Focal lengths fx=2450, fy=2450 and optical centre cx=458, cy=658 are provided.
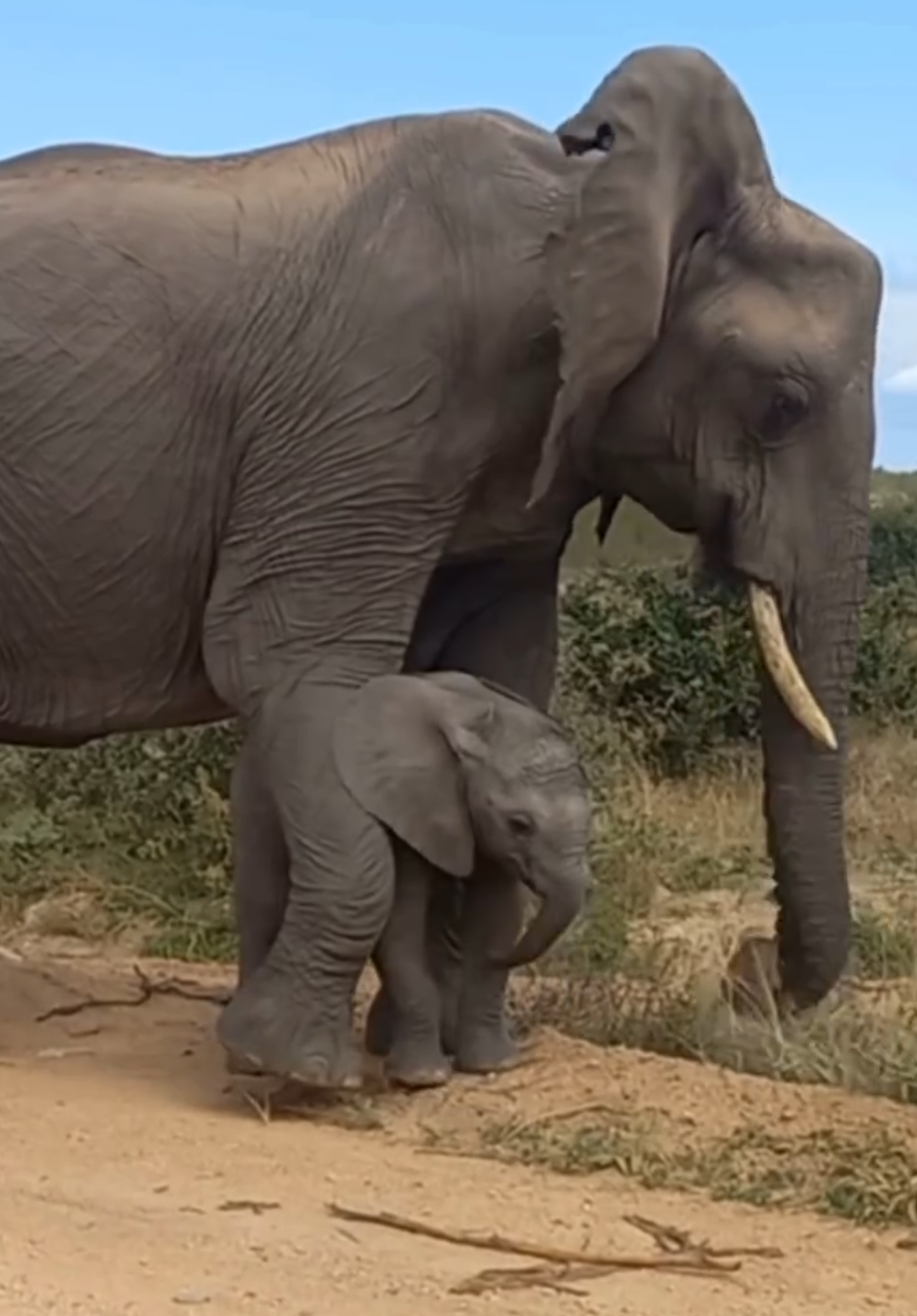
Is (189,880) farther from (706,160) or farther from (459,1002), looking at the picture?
(706,160)

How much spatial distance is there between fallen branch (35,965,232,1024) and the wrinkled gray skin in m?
1.26

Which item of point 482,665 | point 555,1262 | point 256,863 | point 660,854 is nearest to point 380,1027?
point 256,863

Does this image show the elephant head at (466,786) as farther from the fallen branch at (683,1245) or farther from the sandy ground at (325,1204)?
the fallen branch at (683,1245)

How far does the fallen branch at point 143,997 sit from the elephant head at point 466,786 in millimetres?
1648

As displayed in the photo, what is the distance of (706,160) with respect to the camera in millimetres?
5918

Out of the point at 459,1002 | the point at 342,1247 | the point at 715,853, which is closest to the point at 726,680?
the point at 715,853

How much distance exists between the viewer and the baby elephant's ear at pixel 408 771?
5.83 m

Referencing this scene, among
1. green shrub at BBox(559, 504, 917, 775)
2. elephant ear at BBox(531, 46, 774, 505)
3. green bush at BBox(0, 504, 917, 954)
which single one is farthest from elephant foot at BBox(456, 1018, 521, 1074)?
green shrub at BBox(559, 504, 917, 775)

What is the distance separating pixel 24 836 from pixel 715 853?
294 cm

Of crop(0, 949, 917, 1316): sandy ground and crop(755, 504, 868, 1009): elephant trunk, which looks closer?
crop(0, 949, 917, 1316): sandy ground

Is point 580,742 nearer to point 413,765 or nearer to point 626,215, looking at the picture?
point 413,765

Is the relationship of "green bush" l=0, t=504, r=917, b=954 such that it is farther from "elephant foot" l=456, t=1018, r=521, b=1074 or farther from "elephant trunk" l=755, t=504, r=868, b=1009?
"elephant foot" l=456, t=1018, r=521, b=1074

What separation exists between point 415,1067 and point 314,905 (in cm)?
49

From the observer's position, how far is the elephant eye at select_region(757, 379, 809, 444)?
19.2 feet
